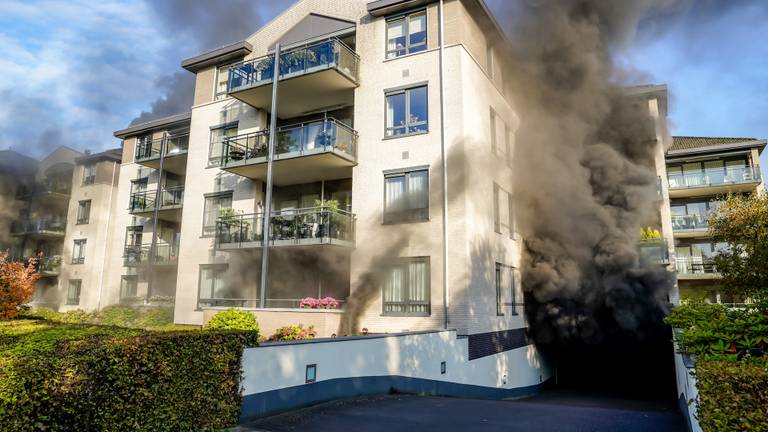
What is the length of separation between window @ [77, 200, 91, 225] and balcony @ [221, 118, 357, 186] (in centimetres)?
1572

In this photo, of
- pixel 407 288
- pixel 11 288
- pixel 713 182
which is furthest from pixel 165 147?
pixel 713 182

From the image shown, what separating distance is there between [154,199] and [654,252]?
21.5m

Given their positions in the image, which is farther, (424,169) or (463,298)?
(424,169)

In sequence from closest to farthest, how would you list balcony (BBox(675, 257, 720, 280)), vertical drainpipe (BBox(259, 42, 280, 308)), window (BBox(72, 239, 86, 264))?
1. vertical drainpipe (BBox(259, 42, 280, 308))
2. balcony (BBox(675, 257, 720, 280))
3. window (BBox(72, 239, 86, 264))

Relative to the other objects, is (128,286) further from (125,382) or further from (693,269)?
(693,269)

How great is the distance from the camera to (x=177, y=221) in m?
23.7

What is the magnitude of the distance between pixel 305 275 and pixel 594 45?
1358 cm

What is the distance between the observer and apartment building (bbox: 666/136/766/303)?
26703 mm

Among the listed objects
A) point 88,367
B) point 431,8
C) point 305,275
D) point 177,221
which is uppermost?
point 431,8

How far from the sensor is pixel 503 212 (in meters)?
17.2

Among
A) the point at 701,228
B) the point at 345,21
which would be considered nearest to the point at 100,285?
the point at 345,21

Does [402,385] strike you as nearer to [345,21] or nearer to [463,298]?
[463,298]

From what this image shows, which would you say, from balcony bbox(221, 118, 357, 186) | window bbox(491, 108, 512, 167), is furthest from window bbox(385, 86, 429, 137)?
window bbox(491, 108, 512, 167)

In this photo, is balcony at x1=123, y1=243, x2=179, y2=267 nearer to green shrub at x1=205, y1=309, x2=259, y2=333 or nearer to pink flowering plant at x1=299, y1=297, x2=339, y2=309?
green shrub at x1=205, y1=309, x2=259, y2=333
